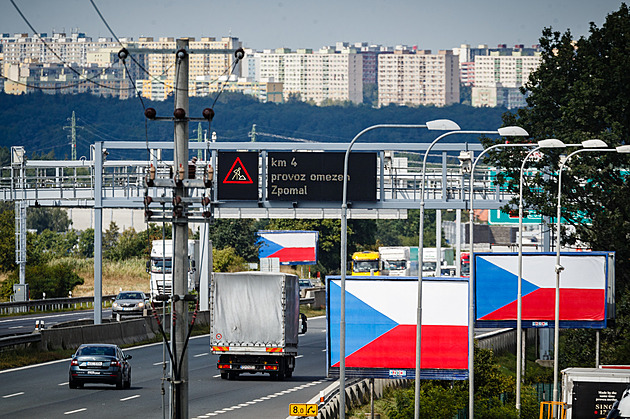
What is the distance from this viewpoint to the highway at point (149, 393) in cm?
2911

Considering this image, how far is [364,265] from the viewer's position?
10238 cm

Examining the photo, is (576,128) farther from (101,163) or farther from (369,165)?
(101,163)

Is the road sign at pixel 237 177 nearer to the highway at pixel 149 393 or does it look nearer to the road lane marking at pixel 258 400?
the highway at pixel 149 393

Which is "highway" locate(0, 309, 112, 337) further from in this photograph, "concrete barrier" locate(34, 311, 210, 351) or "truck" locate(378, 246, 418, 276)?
"truck" locate(378, 246, 418, 276)

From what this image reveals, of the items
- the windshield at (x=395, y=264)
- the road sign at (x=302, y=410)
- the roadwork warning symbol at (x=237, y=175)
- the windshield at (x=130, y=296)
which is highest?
the roadwork warning symbol at (x=237, y=175)

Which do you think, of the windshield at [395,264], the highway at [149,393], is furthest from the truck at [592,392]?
the windshield at [395,264]

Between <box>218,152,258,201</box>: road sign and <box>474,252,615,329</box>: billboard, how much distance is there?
9.23 metres

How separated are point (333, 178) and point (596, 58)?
15266 mm

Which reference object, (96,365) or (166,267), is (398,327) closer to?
(96,365)

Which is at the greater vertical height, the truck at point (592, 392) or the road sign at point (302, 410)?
the road sign at point (302, 410)

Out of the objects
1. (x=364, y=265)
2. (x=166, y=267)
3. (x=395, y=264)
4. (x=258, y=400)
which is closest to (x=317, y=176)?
(x=258, y=400)

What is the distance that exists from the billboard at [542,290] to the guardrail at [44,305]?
1337 inches

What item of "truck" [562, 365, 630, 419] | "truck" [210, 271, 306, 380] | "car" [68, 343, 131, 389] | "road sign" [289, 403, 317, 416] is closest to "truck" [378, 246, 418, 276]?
"truck" [210, 271, 306, 380]

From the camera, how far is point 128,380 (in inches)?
1403
